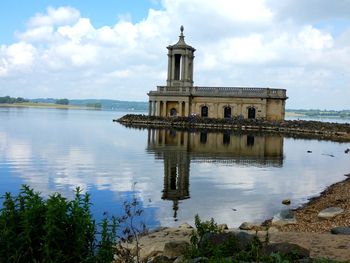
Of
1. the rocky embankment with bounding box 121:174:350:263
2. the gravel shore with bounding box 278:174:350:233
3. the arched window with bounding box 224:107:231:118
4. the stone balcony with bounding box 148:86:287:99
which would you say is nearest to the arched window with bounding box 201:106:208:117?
the stone balcony with bounding box 148:86:287:99

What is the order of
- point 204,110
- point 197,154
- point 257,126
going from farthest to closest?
1. point 204,110
2. point 257,126
3. point 197,154

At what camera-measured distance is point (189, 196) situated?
68.0 ft

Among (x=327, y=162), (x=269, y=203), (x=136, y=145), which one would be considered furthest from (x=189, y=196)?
(x=136, y=145)

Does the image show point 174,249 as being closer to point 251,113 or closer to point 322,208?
point 322,208

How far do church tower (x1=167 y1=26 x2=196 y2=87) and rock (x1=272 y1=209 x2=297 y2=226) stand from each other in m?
64.0

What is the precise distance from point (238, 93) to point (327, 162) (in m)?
43.5

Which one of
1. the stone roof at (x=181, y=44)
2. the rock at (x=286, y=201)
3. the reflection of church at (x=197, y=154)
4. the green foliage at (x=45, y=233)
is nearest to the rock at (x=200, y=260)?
the green foliage at (x=45, y=233)

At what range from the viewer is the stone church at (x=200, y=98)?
253 ft

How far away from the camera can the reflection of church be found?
23453mm

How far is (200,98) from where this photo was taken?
80312mm

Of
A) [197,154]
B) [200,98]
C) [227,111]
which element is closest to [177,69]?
[200,98]

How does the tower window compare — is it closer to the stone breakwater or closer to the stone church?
the stone church

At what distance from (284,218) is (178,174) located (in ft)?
35.5

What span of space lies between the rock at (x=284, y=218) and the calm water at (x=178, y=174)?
2.30ft
